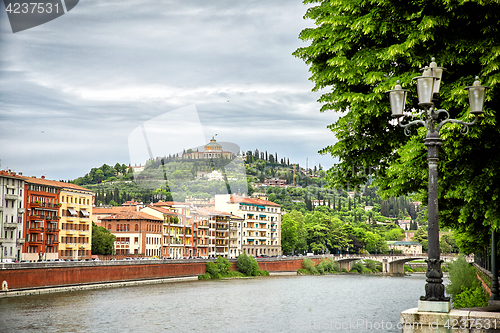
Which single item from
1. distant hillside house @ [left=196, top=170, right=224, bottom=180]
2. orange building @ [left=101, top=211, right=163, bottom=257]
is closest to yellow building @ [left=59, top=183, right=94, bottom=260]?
orange building @ [left=101, top=211, right=163, bottom=257]

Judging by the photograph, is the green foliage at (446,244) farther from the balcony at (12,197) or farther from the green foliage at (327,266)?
the balcony at (12,197)

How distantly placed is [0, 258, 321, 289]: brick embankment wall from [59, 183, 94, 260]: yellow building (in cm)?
1171

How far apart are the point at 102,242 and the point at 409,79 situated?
82.0 m

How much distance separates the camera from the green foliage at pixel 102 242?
88.8 metres

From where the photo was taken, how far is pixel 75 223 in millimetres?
81750

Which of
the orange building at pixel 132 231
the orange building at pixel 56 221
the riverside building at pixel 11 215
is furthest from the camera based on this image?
the orange building at pixel 132 231

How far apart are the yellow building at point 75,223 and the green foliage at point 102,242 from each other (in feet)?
12.1

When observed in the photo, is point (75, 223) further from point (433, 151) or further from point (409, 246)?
point (409, 246)

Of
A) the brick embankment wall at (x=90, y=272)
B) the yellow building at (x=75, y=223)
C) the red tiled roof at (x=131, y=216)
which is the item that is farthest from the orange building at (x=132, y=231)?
the brick embankment wall at (x=90, y=272)

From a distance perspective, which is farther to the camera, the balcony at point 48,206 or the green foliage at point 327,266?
the green foliage at point 327,266

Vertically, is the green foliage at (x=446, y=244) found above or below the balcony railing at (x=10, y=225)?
below

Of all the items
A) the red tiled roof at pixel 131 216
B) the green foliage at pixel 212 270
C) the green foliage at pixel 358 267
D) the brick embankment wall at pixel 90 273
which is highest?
the red tiled roof at pixel 131 216

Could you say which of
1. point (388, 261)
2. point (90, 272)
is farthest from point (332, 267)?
point (90, 272)

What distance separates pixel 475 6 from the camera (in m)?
12.4
